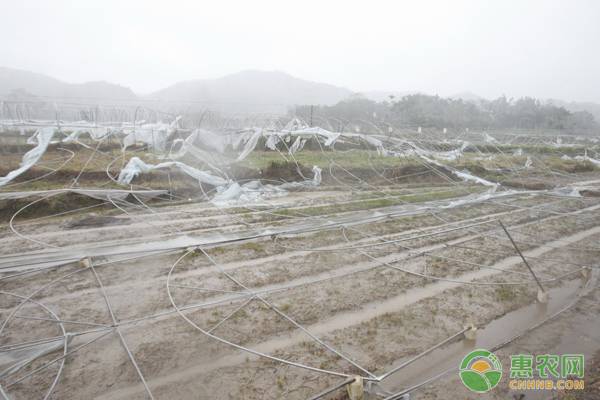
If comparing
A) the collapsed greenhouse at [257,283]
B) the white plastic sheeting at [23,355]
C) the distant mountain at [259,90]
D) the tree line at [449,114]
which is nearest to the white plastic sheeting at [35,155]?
the collapsed greenhouse at [257,283]

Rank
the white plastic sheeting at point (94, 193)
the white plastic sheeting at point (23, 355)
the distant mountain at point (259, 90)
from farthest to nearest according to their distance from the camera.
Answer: the distant mountain at point (259, 90) < the white plastic sheeting at point (94, 193) < the white plastic sheeting at point (23, 355)

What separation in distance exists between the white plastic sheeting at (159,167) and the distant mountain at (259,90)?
97.2 meters

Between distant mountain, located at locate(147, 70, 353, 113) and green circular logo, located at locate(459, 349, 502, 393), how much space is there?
343ft

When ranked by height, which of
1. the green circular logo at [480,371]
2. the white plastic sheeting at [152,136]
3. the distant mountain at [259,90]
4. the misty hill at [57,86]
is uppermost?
the distant mountain at [259,90]

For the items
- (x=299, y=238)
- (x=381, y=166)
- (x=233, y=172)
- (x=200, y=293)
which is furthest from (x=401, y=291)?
(x=381, y=166)

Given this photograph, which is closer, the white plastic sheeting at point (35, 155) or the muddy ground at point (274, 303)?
the muddy ground at point (274, 303)

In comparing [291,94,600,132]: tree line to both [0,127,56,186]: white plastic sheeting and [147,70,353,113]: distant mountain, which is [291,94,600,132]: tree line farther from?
[147,70,353,113]: distant mountain

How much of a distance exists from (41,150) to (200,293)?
7.90 m

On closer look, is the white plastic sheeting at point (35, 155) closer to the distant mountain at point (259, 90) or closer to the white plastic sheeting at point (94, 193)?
the white plastic sheeting at point (94, 193)

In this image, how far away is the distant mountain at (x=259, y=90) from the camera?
107688 millimetres

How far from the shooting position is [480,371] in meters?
3.09

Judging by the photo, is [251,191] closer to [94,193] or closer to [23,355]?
[94,193]

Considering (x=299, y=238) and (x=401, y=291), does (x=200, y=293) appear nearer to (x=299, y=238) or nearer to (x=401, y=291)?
(x=299, y=238)

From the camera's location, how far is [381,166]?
13.1 metres
